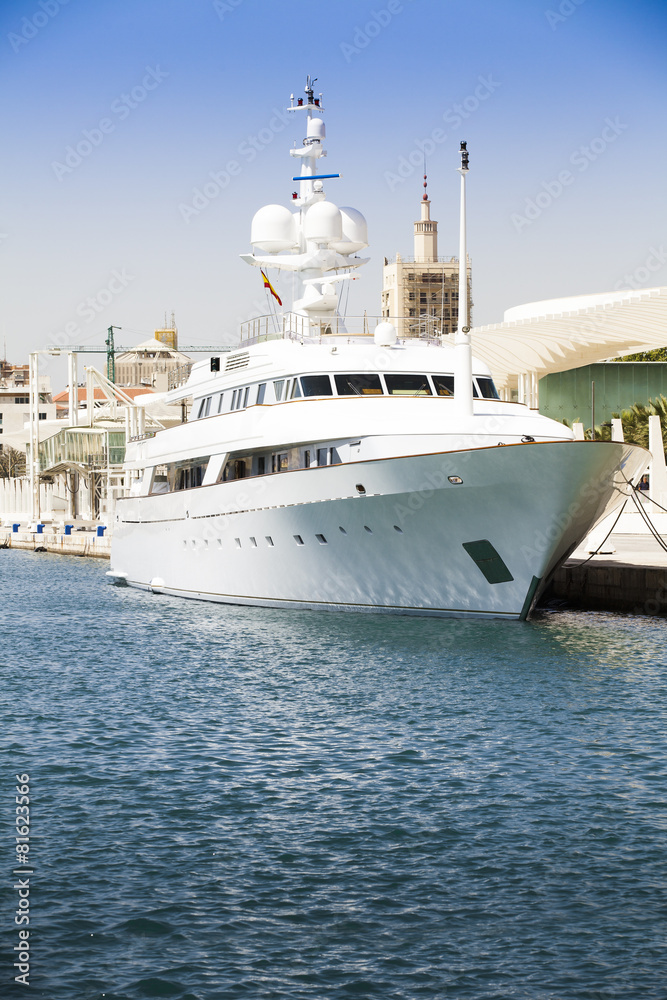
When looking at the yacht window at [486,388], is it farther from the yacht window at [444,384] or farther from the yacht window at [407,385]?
the yacht window at [407,385]

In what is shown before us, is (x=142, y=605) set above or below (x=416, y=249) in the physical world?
below

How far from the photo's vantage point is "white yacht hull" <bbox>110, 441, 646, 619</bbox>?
21125 mm

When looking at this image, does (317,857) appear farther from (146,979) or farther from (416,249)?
(416,249)

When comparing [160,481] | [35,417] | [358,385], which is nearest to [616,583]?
[358,385]

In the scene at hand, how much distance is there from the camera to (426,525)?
72.5ft

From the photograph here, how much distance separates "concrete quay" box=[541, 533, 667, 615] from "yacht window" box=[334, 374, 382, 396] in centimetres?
637

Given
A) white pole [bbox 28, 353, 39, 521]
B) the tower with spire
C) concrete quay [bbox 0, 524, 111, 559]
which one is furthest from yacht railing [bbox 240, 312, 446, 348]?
the tower with spire

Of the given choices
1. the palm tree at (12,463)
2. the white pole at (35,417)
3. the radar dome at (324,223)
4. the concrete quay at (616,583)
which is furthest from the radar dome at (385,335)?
the palm tree at (12,463)

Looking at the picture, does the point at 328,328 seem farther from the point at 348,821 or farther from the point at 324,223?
the point at 348,821

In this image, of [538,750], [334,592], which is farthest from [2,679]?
[538,750]

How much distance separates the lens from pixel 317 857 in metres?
10.2

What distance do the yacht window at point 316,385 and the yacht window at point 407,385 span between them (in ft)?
4.59

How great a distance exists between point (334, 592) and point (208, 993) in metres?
17.0

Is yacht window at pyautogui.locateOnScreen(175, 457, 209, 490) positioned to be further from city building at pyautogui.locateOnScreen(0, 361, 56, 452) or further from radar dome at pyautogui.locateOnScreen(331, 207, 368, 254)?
city building at pyautogui.locateOnScreen(0, 361, 56, 452)
